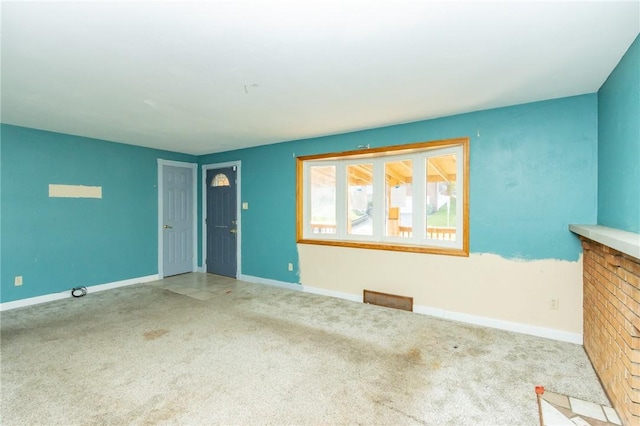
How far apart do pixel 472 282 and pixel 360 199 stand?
1801 mm

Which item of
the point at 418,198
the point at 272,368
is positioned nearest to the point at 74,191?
the point at 272,368

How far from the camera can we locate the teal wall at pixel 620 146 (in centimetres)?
196

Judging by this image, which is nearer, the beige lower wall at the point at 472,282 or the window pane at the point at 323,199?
the beige lower wall at the point at 472,282

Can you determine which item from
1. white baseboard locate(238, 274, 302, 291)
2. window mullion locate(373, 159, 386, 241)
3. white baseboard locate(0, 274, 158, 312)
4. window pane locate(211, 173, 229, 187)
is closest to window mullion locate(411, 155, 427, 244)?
window mullion locate(373, 159, 386, 241)

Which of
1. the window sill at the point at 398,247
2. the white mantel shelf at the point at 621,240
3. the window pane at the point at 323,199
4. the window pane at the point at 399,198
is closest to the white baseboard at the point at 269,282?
the window sill at the point at 398,247

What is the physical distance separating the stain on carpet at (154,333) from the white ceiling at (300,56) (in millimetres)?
2361

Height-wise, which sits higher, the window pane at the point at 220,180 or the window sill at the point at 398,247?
the window pane at the point at 220,180

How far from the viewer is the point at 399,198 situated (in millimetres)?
4113

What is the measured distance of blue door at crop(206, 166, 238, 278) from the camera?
18.7 feet

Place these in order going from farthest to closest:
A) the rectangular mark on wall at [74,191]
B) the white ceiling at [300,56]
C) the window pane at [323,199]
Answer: the window pane at [323,199], the rectangular mark on wall at [74,191], the white ceiling at [300,56]

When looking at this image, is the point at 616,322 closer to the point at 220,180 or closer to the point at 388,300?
the point at 388,300

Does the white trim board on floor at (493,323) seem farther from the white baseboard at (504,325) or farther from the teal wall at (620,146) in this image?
the teal wall at (620,146)

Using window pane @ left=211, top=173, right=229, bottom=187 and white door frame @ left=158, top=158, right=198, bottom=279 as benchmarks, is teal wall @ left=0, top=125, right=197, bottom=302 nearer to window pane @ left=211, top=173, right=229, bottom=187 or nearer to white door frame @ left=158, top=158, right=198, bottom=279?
white door frame @ left=158, top=158, right=198, bottom=279

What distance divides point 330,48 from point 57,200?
4.58 metres
